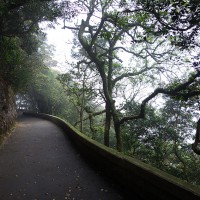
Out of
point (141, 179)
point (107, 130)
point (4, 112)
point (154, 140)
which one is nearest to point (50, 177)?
point (141, 179)

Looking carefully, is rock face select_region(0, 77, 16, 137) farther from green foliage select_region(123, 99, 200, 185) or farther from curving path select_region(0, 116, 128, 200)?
green foliage select_region(123, 99, 200, 185)

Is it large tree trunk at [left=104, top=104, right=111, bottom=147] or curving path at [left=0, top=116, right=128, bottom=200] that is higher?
large tree trunk at [left=104, top=104, right=111, bottom=147]

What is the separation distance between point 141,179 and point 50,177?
293cm

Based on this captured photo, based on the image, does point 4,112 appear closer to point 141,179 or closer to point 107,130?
point 107,130

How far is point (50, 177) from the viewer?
20.9ft

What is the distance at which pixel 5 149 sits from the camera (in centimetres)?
990

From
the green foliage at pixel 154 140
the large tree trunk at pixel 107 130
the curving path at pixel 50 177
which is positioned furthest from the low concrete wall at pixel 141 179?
the green foliage at pixel 154 140

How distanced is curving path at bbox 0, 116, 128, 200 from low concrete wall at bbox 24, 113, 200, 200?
0.30m

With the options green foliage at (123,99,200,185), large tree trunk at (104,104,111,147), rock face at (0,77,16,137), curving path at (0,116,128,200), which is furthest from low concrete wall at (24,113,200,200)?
green foliage at (123,99,200,185)

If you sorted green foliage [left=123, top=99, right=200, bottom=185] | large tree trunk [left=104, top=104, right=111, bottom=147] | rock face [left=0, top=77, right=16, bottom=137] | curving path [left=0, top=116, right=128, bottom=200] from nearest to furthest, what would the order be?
curving path [left=0, top=116, right=128, bottom=200] < rock face [left=0, top=77, right=16, bottom=137] < large tree trunk [left=104, top=104, right=111, bottom=147] < green foliage [left=123, top=99, right=200, bottom=185]

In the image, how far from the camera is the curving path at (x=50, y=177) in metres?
5.14

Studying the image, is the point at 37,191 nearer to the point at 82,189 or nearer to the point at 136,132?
the point at 82,189

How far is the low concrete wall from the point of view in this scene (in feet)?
11.7

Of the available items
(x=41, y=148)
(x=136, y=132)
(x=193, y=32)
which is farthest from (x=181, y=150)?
(x=193, y=32)
